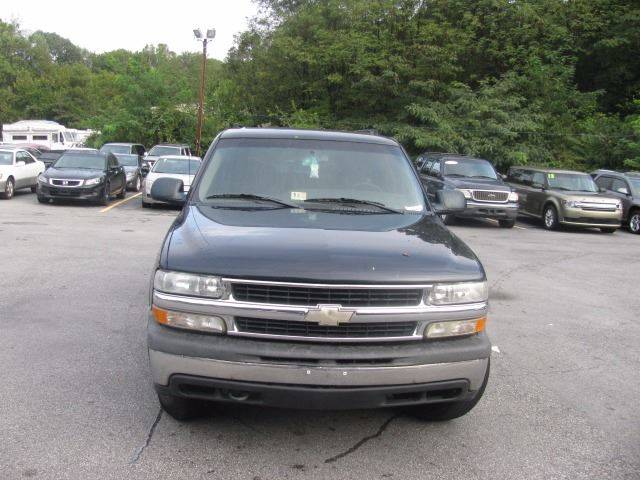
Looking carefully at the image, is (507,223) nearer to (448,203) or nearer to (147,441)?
(448,203)

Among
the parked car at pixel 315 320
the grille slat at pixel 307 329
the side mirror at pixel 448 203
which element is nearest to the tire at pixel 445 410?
the parked car at pixel 315 320

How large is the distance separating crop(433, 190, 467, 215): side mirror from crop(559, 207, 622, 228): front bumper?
504 inches

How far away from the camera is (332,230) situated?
3957 millimetres

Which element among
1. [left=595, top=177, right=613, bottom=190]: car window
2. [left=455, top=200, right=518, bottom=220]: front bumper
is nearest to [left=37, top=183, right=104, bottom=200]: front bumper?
[left=455, top=200, right=518, bottom=220]: front bumper

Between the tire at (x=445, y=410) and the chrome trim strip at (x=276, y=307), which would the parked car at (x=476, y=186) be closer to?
the tire at (x=445, y=410)

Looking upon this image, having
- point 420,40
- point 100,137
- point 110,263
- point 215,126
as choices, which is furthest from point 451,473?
point 100,137

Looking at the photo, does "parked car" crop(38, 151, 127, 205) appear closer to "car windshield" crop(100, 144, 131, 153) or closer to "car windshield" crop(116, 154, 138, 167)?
"car windshield" crop(116, 154, 138, 167)

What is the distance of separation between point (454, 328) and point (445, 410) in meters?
0.72

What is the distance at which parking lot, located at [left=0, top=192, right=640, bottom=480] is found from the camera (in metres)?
3.53

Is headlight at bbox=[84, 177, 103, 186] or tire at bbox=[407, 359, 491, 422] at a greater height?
tire at bbox=[407, 359, 491, 422]

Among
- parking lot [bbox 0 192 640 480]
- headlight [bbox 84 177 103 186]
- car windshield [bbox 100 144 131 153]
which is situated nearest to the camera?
parking lot [bbox 0 192 640 480]

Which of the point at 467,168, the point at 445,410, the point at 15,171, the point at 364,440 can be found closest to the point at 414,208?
the point at 445,410

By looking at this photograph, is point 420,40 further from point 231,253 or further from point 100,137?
point 231,253

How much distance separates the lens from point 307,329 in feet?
11.1
